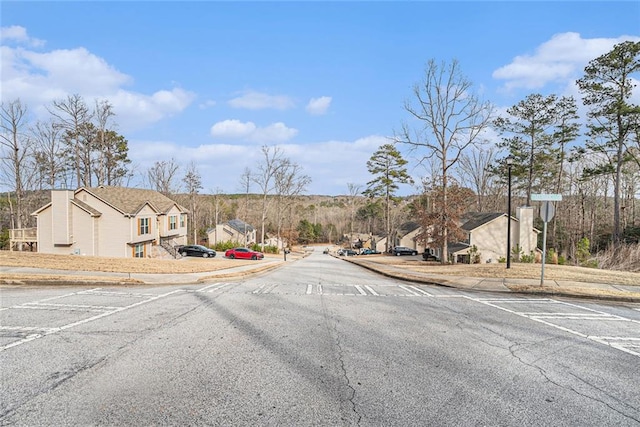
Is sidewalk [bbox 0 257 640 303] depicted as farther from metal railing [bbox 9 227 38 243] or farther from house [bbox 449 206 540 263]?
house [bbox 449 206 540 263]

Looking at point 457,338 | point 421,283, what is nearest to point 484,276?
point 421,283

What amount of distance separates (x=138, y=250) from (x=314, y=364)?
33.4 meters

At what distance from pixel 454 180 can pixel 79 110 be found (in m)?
38.2

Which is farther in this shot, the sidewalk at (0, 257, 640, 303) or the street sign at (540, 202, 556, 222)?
the street sign at (540, 202, 556, 222)

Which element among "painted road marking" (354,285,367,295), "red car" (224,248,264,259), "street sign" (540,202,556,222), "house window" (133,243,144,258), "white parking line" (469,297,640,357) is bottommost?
"red car" (224,248,264,259)

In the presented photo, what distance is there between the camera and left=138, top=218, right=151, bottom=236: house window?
33.0 metres

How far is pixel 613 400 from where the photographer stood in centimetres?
417

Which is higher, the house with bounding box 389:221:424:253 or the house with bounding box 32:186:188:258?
the house with bounding box 32:186:188:258

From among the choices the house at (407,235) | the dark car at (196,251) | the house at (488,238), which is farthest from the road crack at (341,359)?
the house at (407,235)

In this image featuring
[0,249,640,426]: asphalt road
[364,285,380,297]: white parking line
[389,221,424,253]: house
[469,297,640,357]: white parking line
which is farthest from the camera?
[389,221,424,253]: house

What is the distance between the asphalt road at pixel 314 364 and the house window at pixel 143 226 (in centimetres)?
2501

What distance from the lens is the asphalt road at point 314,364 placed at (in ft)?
12.6

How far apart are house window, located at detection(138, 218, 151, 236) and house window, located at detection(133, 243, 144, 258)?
4.31ft

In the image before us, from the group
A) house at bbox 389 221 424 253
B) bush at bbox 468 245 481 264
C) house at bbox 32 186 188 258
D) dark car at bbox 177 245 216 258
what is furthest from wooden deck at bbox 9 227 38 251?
house at bbox 389 221 424 253
